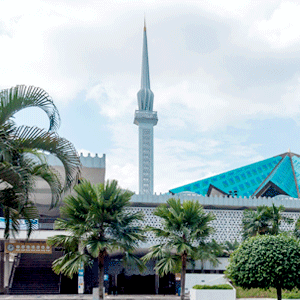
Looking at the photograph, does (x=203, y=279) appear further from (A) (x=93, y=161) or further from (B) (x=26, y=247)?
(B) (x=26, y=247)

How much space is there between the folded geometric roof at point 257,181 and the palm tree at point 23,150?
39.8 m

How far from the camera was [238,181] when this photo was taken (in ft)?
166

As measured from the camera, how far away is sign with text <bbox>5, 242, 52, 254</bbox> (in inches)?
1227

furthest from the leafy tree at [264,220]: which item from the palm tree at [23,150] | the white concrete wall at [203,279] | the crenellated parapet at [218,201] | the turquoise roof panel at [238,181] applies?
the palm tree at [23,150]

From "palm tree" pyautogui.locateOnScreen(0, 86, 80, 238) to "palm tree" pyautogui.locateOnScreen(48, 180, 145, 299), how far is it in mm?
11385

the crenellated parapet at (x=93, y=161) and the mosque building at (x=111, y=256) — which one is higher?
the crenellated parapet at (x=93, y=161)

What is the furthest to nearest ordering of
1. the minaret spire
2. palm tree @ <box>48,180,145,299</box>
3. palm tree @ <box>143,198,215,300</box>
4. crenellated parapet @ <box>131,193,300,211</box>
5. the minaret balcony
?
the minaret spire → the minaret balcony → crenellated parapet @ <box>131,193,300,211</box> → palm tree @ <box>143,198,215,300</box> → palm tree @ <box>48,180,145,299</box>

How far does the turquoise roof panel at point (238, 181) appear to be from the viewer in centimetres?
4931

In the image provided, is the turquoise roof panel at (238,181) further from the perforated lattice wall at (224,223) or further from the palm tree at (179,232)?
the palm tree at (179,232)

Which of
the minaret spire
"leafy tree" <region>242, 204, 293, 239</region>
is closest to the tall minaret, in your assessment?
the minaret spire

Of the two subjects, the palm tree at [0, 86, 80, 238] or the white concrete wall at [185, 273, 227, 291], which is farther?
the white concrete wall at [185, 273, 227, 291]

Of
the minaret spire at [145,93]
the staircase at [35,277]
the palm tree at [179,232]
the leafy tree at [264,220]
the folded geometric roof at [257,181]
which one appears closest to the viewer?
the palm tree at [179,232]

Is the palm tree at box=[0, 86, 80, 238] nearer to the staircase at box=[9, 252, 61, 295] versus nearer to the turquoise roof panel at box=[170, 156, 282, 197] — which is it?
the staircase at box=[9, 252, 61, 295]

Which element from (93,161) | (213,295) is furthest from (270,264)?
(93,161)
